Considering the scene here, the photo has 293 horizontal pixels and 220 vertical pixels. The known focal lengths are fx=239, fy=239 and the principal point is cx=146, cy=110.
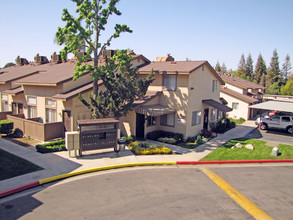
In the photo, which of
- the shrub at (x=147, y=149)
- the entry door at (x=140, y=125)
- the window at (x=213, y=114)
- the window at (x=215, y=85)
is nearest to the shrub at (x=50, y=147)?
the shrub at (x=147, y=149)

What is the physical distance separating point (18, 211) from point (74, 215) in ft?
6.48

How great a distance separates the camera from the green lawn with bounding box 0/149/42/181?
11102 millimetres

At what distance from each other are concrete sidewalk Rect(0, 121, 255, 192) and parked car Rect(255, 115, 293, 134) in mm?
10523

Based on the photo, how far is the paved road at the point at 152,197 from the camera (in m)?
8.16

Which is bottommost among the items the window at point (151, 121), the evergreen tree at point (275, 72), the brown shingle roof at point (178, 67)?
the window at point (151, 121)

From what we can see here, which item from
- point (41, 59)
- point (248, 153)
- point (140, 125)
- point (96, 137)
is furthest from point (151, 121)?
point (41, 59)

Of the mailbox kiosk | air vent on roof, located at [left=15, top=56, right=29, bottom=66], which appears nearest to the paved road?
the mailbox kiosk

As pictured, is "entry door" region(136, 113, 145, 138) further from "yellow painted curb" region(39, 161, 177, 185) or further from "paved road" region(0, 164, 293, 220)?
"paved road" region(0, 164, 293, 220)

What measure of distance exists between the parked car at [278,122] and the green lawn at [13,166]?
73.2 ft

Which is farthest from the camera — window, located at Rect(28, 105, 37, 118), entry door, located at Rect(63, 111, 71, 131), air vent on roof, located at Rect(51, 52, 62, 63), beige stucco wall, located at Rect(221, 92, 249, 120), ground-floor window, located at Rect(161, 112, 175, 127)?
beige stucco wall, located at Rect(221, 92, 249, 120)

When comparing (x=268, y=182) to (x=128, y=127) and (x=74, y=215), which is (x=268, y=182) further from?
(x=128, y=127)

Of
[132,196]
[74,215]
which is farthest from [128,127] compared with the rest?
[74,215]

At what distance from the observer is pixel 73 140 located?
551 inches

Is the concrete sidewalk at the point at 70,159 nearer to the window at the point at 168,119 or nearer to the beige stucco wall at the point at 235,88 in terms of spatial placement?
the window at the point at 168,119
